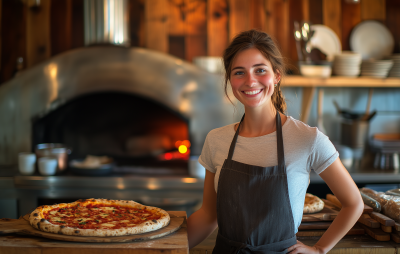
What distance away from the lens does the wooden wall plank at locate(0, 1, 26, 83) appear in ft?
9.92

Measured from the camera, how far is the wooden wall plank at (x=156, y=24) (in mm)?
3029

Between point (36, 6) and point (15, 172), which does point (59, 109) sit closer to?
point (15, 172)

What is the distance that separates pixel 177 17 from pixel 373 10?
1.57 m

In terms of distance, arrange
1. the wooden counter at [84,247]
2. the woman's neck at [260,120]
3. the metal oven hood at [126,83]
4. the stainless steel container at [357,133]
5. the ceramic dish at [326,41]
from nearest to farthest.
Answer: the wooden counter at [84,247]
the woman's neck at [260,120]
the metal oven hood at [126,83]
the stainless steel container at [357,133]
the ceramic dish at [326,41]

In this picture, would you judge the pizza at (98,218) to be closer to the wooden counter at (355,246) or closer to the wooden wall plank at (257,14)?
the wooden counter at (355,246)

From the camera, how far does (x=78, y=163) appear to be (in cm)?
254

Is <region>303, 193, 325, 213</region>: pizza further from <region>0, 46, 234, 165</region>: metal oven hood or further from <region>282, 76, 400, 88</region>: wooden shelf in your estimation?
<region>282, 76, 400, 88</region>: wooden shelf

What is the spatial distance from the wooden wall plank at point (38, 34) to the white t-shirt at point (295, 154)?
7.52 feet

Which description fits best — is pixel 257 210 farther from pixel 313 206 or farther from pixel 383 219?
pixel 383 219

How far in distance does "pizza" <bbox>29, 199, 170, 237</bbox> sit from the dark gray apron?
21cm

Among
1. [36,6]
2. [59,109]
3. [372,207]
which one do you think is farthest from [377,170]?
[36,6]

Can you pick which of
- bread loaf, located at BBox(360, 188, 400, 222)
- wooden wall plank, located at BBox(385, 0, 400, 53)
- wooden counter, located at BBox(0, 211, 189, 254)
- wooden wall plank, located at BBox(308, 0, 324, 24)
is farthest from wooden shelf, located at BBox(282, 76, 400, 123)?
wooden counter, located at BBox(0, 211, 189, 254)

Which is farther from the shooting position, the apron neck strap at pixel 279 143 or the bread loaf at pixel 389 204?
the bread loaf at pixel 389 204

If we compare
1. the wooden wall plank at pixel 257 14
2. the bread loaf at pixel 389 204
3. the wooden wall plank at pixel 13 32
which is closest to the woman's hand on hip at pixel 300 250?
the bread loaf at pixel 389 204
